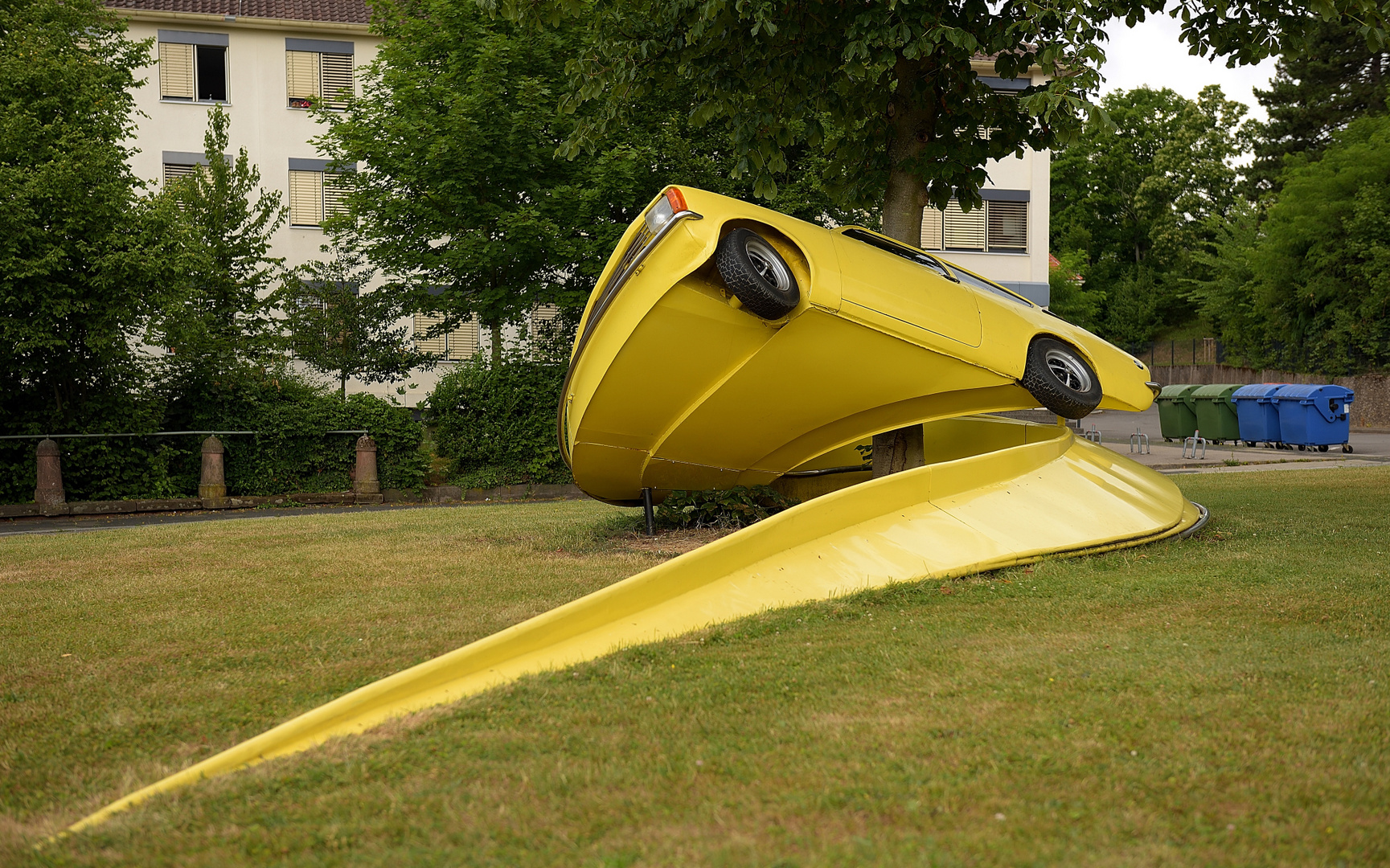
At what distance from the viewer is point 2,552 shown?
37.9 ft

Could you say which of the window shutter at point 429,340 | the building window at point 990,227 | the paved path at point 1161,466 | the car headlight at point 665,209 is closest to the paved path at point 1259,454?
the paved path at point 1161,466

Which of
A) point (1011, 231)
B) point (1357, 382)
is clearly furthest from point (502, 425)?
point (1357, 382)

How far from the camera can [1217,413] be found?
88.5ft

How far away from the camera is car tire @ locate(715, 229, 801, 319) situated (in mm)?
7352

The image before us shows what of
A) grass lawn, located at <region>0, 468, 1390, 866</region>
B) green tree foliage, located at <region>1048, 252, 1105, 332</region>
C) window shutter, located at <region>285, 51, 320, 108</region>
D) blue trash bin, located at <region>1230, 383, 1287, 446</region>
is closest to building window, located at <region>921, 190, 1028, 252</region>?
blue trash bin, located at <region>1230, 383, 1287, 446</region>

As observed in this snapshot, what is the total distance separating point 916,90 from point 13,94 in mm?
15837

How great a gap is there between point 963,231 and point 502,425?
2037cm

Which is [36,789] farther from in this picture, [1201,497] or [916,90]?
[1201,497]

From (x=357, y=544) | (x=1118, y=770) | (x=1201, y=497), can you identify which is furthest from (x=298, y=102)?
(x=1118, y=770)

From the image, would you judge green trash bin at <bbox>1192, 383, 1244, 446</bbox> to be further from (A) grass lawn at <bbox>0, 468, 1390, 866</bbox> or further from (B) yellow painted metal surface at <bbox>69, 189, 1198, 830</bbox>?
(A) grass lawn at <bbox>0, 468, 1390, 866</bbox>

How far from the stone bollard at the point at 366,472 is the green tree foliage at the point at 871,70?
31.6ft

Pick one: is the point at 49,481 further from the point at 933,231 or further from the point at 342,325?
the point at 933,231

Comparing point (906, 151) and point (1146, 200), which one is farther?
point (1146, 200)

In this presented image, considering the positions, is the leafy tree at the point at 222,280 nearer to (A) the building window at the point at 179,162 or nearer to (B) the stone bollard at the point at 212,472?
(B) the stone bollard at the point at 212,472
